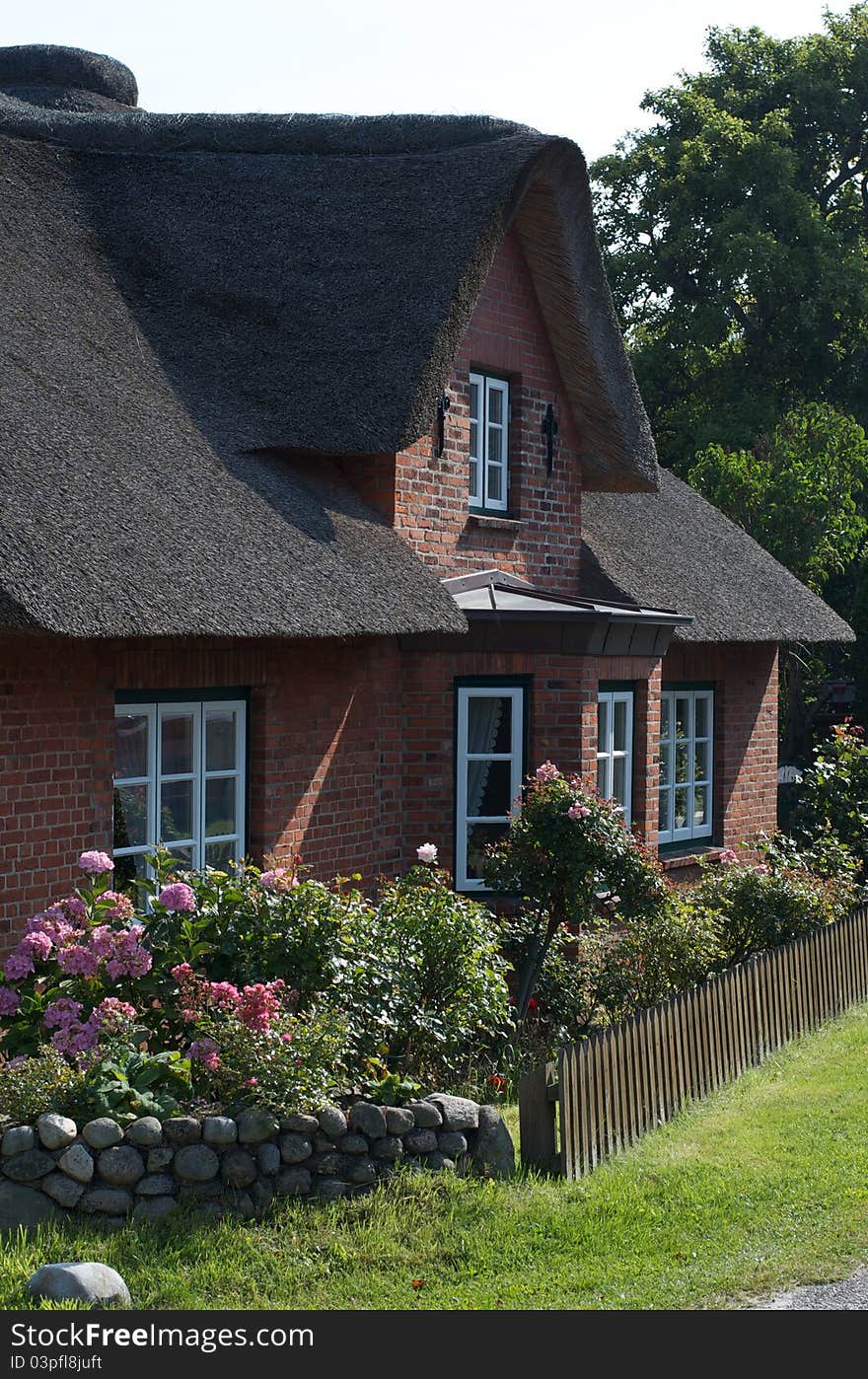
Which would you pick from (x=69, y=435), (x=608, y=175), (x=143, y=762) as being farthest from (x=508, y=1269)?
(x=608, y=175)

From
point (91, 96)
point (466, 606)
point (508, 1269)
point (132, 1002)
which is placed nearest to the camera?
point (508, 1269)

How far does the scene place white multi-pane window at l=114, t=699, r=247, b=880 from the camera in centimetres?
940

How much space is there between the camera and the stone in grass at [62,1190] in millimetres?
6301

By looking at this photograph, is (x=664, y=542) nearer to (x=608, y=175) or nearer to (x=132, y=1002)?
(x=132, y=1002)

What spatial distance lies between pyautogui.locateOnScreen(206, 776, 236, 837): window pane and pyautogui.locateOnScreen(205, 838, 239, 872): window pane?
7 cm

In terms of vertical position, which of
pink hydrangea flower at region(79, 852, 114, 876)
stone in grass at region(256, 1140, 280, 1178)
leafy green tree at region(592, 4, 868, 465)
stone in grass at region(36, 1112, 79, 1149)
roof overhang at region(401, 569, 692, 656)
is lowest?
stone in grass at region(256, 1140, 280, 1178)

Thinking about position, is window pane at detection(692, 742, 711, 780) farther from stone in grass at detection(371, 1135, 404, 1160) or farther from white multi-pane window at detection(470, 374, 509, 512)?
stone in grass at detection(371, 1135, 404, 1160)

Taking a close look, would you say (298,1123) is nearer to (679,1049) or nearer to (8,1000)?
(8,1000)

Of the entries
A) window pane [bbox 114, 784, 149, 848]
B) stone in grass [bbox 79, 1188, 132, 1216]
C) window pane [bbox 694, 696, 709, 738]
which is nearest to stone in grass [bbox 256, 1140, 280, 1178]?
stone in grass [bbox 79, 1188, 132, 1216]

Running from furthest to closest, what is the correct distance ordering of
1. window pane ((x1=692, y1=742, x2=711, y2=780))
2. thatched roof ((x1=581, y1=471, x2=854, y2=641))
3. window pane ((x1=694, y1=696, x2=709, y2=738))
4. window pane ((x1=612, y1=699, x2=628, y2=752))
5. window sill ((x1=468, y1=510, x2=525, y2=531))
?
window pane ((x1=692, y1=742, x2=711, y2=780)), window pane ((x1=694, y1=696, x2=709, y2=738)), thatched roof ((x1=581, y1=471, x2=854, y2=641)), window pane ((x1=612, y1=699, x2=628, y2=752)), window sill ((x1=468, y1=510, x2=525, y2=531))

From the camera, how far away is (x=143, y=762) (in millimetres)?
9539

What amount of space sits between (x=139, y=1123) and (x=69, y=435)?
4128 millimetres

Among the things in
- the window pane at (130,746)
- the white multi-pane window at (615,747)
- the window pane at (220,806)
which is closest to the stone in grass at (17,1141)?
the window pane at (130,746)

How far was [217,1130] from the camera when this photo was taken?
654 cm
